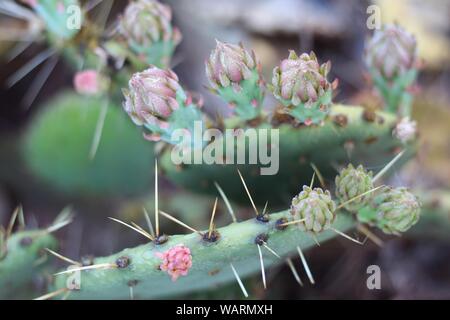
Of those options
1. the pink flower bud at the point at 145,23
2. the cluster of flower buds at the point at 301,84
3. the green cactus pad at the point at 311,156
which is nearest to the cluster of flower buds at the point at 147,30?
the pink flower bud at the point at 145,23

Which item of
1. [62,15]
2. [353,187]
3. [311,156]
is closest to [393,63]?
[311,156]

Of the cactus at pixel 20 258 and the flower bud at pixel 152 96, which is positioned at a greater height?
the flower bud at pixel 152 96

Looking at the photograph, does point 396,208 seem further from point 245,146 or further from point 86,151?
point 86,151

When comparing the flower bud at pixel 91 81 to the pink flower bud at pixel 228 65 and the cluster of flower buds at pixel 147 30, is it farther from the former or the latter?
the pink flower bud at pixel 228 65

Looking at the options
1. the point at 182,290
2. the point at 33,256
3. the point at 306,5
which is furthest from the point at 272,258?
the point at 306,5

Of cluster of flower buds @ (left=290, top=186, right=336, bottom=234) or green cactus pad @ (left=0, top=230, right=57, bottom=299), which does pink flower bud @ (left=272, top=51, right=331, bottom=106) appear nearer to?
cluster of flower buds @ (left=290, top=186, right=336, bottom=234)

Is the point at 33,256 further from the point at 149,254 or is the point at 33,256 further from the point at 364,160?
the point at 364,160
